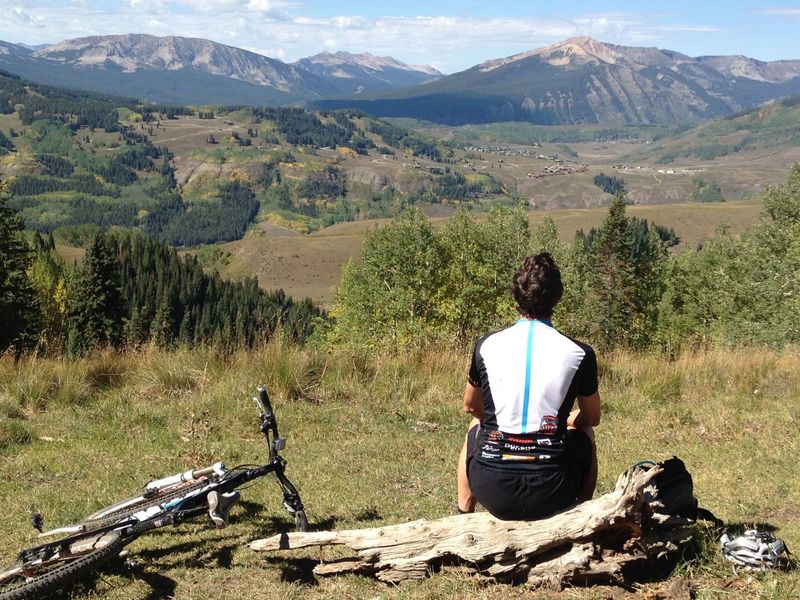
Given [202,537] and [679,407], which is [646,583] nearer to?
[202,537]

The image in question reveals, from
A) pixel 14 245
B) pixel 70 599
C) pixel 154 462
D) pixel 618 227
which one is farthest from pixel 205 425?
pixel 618 227

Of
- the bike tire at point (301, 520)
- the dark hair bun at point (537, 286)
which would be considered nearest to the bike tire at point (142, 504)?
the bike tire at point (301, 520)

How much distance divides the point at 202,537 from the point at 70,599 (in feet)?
4.24

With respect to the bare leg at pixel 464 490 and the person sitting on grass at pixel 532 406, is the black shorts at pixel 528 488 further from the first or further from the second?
the bare leg at pixel 464 490

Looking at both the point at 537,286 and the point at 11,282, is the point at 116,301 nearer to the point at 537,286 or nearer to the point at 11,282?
the point at 11,282

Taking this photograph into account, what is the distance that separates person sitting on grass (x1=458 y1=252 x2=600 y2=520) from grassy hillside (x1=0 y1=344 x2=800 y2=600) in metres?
0.72

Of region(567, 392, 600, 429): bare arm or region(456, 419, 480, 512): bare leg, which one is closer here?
region(567, 392, 600, 429): bare arm

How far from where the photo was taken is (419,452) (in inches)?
350

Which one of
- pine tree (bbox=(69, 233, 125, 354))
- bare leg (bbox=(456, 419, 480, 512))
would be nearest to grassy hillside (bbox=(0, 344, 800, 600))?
bare leg (bbox=(456, 419, 480, 512))

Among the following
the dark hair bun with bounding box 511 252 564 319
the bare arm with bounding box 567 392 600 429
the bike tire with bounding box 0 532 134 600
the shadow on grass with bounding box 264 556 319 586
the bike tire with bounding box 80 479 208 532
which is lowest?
the shadow on grass with bounding box 264 556 319 586

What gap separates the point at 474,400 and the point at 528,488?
84 cm

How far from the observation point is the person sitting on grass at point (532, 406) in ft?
16.6

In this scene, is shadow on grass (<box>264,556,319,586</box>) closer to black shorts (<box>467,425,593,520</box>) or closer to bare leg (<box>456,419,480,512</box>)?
bare leg (<box>456,419,480,512</box>)

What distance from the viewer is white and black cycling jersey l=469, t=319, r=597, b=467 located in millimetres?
5066
